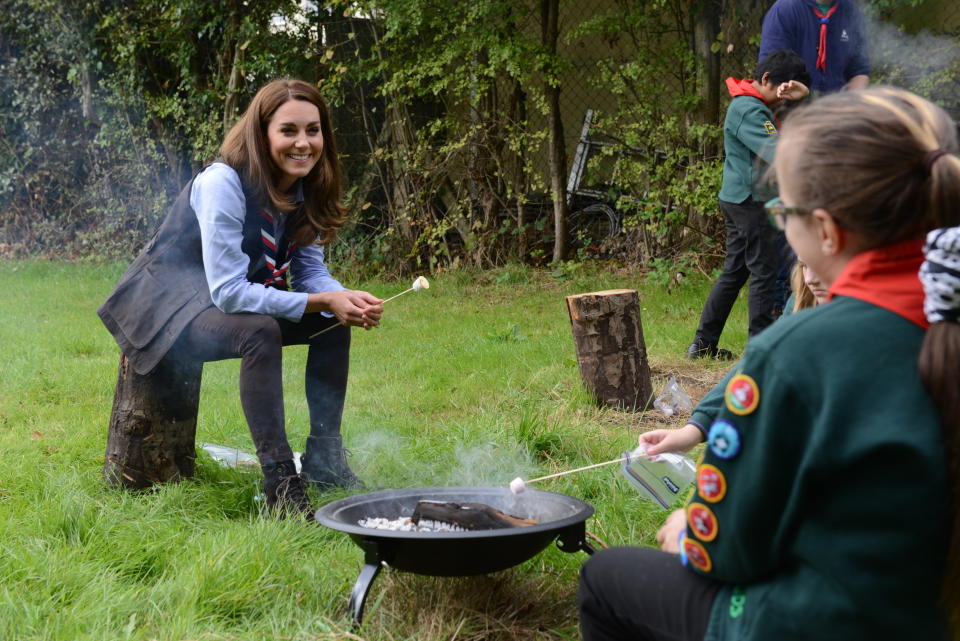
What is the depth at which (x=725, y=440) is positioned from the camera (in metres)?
1.44

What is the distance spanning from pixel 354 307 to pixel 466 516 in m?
1.03

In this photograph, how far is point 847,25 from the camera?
16.3 feet

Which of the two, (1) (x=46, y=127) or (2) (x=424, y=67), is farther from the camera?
(1) (x=46, y=127)

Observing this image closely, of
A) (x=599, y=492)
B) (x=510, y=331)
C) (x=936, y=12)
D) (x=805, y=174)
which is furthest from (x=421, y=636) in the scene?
(x=936, y=12)

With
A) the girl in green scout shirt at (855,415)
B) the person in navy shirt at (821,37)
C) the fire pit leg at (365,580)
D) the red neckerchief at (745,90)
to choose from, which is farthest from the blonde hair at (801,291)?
the person in navy shirt at (821,37)

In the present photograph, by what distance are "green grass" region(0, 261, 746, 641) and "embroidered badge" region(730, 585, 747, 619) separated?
94 cm

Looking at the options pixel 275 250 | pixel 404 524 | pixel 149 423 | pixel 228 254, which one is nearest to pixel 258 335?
pixel 228 254

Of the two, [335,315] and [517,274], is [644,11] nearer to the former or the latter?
[517,274]

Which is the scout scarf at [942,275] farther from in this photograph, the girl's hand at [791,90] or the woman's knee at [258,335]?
the girl's hand at [791,90]

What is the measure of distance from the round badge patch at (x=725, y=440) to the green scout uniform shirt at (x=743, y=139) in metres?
3.43

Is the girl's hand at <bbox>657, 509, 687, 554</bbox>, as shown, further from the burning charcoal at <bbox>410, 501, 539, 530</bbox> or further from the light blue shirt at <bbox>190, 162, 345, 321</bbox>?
the light blue shirt at <bbox>190, 162, 345, 321</bbox>

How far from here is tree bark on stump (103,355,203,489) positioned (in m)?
3.35

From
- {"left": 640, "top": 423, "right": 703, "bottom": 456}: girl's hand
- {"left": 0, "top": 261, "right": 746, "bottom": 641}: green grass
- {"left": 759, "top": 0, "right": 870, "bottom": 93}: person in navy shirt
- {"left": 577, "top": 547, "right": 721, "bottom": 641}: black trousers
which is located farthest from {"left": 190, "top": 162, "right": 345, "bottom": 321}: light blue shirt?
{"left": 759, "top": 0, "right": 870, "bottom": 93}: person in navy shirt

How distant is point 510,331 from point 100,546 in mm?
3703
